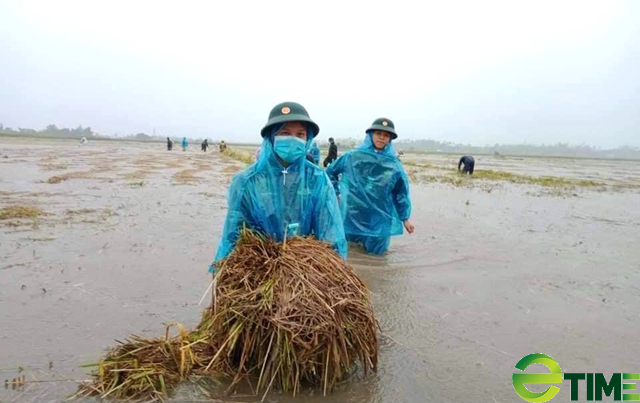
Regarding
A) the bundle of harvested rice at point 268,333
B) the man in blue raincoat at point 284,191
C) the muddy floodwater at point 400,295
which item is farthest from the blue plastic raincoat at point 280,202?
the muddy floodwater at point 400,295

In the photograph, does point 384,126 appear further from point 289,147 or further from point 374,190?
point 289,147

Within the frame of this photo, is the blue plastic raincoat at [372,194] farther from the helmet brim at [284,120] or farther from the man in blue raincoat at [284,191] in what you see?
the helmet brim at [284,120]

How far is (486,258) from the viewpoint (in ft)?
20.6

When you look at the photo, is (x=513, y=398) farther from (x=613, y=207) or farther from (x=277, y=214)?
(x=613, y=207)

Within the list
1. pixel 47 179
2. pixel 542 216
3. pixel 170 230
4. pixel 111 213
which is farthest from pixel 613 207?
pixel 47 179

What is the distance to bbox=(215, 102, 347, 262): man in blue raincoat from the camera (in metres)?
2.76

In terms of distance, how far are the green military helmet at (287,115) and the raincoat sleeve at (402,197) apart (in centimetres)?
305

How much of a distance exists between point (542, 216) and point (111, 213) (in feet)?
30.9

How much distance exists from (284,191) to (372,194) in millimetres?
3245

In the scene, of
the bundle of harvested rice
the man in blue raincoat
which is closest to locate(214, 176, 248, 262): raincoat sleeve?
the man in blue raincoat

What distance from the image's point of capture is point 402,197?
18.7 ft

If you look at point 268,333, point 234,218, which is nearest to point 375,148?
point 234,218

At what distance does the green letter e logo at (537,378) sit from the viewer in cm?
277

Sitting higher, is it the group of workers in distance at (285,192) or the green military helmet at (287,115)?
the green military helmet at (287,115)
